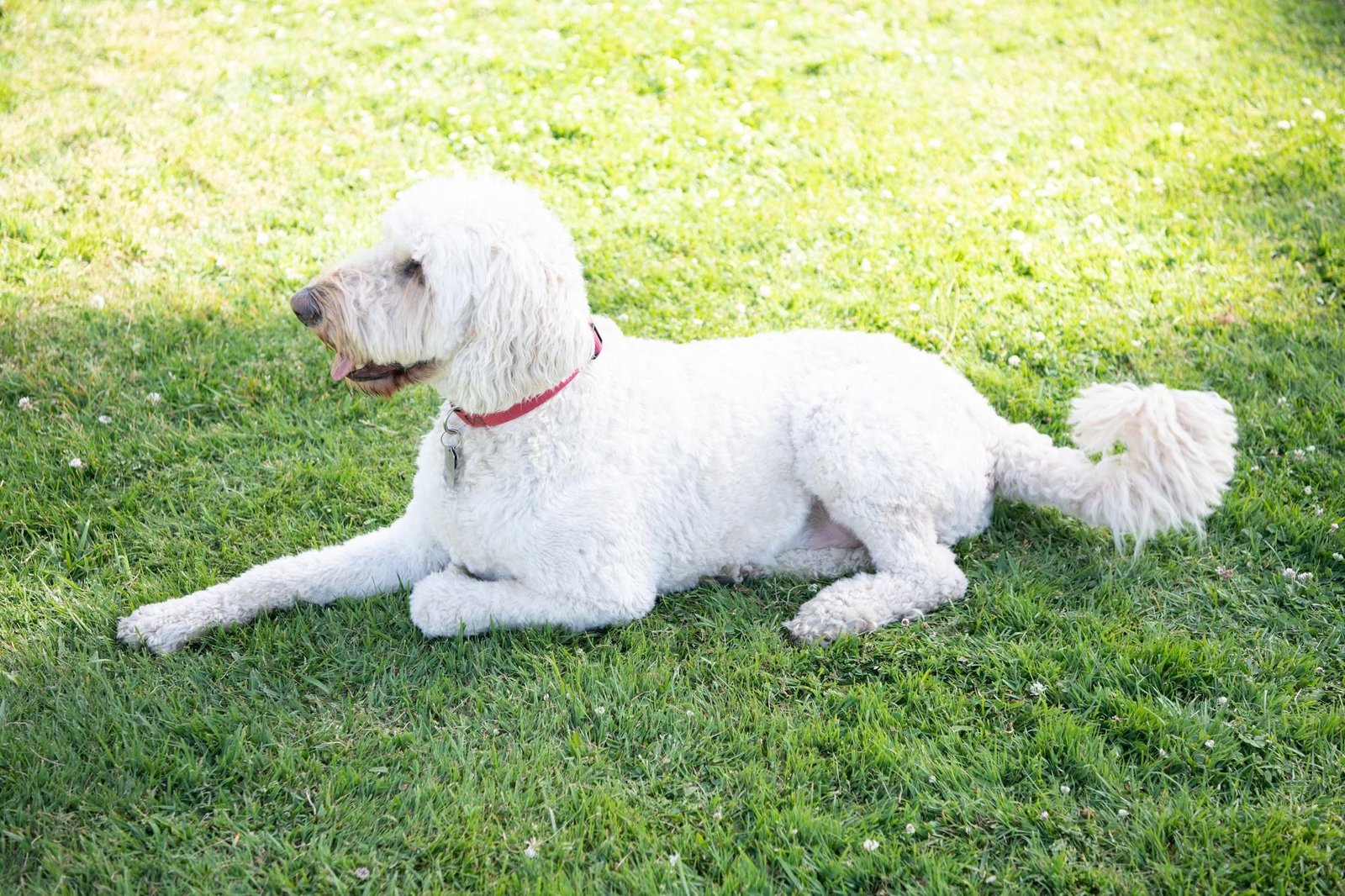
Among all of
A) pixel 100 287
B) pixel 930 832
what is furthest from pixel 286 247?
pixel 930 832

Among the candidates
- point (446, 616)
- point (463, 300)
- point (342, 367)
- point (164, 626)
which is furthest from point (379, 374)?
point (164, 626)

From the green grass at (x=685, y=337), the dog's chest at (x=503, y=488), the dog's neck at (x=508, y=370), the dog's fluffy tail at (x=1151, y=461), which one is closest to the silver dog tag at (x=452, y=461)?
the dog's chest at (x=503, y=488)

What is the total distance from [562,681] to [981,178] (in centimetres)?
488

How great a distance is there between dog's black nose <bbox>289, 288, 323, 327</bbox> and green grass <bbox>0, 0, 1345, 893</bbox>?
1066mm

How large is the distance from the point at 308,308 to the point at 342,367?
0.24 m

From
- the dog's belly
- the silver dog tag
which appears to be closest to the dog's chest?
the silver dog tag

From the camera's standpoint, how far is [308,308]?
329cm

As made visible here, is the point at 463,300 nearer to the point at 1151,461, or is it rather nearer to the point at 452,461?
the point at 452,461

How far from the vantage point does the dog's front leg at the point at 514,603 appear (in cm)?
358

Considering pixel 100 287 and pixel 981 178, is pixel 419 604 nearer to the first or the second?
pixel 100 287

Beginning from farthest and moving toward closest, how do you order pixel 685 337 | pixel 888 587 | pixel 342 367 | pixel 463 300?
1. pixel 685 337
2. pixel 888 587
3. pixel 342 367
4. pixel 463 300

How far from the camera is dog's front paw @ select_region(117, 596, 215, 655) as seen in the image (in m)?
3.49

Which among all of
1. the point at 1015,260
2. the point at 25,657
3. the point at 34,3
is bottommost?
the point at 25,657

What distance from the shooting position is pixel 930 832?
9.89ft
